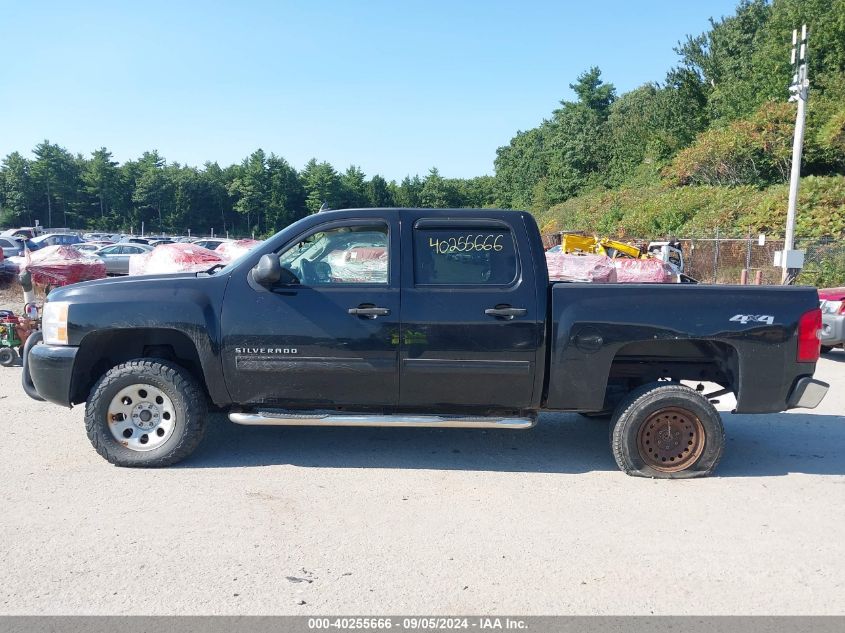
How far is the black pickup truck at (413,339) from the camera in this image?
15.9 feet

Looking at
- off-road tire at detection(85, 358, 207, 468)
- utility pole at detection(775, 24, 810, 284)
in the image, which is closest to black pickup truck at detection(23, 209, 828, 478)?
off-road tire at detection(85, 358, 207, 468)

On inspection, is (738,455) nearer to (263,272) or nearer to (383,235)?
(383,235)

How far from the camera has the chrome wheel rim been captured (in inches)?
197

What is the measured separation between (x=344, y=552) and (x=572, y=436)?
2.99 metres

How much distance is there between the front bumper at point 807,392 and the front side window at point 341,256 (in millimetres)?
3178

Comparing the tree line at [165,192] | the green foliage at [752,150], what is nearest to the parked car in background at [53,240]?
the green foliage at [752,150]

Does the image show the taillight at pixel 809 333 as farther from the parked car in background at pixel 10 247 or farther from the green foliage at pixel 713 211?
the parked car in background at pixel 10 247

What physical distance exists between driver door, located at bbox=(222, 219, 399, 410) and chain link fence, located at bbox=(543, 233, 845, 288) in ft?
64.8

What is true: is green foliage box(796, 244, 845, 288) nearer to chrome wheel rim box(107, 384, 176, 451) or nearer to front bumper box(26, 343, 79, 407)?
chrome wheel rim box(107, 384, 176, 451)

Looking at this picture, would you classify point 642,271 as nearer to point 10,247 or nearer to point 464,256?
point 464,256

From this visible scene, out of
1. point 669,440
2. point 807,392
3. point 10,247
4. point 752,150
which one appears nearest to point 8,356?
point 669,440

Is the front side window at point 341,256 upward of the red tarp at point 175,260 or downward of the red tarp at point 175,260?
upward

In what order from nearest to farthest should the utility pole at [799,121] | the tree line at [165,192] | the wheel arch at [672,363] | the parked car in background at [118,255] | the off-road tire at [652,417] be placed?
the off-road tire at [652,417] < the wheel arch at [672,363] < the utility pole at [799,121] < the parked car in background at [118,255] < the tree line at [165,192]
